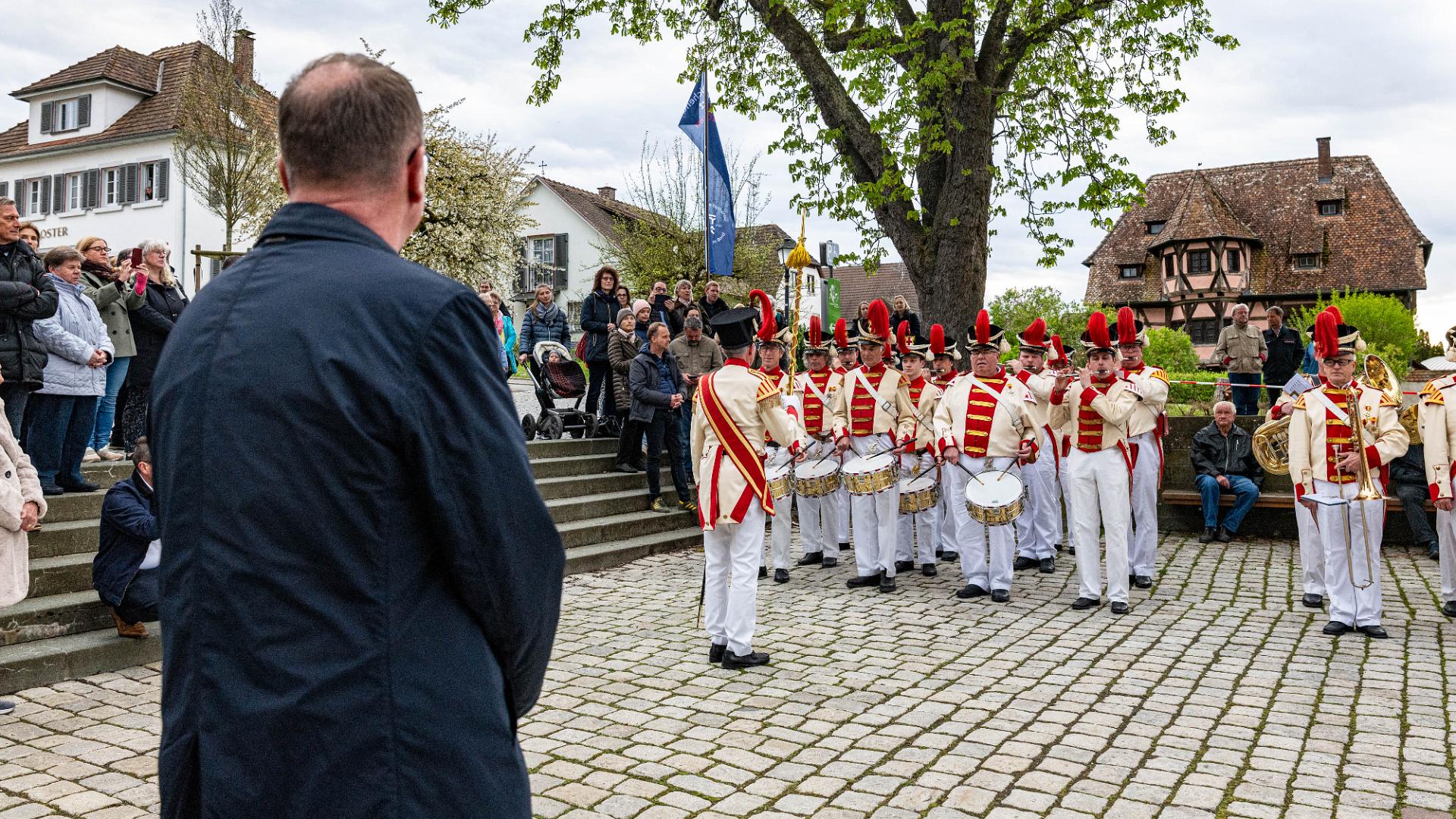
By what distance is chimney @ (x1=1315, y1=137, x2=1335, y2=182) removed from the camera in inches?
2016

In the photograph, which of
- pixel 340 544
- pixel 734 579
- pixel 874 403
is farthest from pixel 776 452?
pixel 340 544

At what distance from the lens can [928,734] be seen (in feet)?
18.8

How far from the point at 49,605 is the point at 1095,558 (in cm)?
786

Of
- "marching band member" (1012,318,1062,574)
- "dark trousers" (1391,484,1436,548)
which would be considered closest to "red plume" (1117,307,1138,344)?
"marching band member" (1012,318,1062,574)

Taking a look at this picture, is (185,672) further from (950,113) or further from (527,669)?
(950,113)

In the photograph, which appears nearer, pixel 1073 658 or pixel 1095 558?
pixel 1073 658

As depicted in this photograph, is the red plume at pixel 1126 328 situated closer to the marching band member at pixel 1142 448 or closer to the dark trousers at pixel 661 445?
the marching band member at pixel 1142 448

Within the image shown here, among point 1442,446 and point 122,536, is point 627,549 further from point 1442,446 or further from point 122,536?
point 1442,446

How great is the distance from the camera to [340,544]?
1.64 meters

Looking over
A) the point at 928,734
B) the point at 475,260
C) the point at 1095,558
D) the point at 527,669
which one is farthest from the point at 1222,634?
the point at 475,260

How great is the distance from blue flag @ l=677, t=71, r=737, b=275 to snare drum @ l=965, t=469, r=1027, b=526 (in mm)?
6292

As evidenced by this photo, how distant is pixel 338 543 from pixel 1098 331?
855cm

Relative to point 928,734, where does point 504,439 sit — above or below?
above

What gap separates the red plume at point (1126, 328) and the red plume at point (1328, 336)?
173 centimetres
